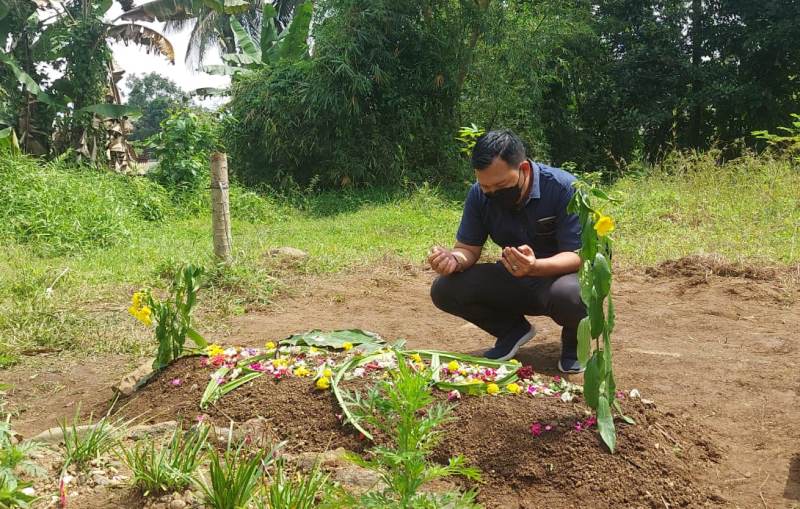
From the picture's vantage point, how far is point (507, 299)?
11.1ft

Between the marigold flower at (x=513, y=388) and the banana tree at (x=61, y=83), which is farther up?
the banana tree at (x=61, y=83)

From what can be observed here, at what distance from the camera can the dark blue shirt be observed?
10.3 ft

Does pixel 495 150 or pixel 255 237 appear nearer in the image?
pixel 495 150

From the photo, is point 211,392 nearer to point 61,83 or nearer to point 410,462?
point 410,462

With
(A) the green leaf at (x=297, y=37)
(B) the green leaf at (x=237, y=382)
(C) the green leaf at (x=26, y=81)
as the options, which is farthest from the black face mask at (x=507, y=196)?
(A) the green leaf at (x=297, y=37)

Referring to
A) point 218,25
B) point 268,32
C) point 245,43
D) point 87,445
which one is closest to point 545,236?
point 87,445

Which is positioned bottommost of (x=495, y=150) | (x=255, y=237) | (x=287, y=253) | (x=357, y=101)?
(x=255, y=237)

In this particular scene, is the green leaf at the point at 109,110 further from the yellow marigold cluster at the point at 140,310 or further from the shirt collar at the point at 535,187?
the shirt collar at the point at 535,187

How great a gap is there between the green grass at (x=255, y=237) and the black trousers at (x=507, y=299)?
0.91 metres

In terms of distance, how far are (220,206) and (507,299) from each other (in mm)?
2534

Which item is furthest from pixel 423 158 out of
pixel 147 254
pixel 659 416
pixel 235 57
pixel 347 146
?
pixel 659 416

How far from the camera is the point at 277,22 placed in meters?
22.7

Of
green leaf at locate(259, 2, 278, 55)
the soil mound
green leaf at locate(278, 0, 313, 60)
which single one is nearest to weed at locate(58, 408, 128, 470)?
the soil mound

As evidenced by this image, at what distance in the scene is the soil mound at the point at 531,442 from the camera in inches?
82.6
